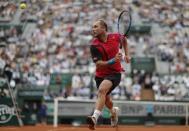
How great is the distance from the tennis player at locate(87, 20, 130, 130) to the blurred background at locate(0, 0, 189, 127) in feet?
25.1

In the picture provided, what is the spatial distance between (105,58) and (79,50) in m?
16.9

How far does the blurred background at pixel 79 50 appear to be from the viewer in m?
24.6

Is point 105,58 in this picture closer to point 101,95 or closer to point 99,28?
point 99,28

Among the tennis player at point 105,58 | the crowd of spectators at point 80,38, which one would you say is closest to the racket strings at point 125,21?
the tennis player at point 105,58

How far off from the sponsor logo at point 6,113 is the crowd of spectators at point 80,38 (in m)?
5.78

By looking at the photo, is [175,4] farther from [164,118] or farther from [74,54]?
[164,118]

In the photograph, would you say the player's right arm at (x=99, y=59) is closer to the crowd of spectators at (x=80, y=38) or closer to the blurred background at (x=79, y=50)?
the blurred background at (x=79, y=50)

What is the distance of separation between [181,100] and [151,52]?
6571 mm

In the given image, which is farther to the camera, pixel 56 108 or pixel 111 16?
pixel 111 16

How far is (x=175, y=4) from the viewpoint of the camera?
3347 cm

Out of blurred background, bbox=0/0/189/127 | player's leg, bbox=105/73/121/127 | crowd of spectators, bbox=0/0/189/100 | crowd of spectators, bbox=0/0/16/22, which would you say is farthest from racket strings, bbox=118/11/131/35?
crowd of spectators, bbox=0/0/16/22

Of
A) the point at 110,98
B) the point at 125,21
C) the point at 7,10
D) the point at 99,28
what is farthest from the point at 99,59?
the point at 7,10

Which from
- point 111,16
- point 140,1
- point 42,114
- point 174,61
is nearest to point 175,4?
point 140,1

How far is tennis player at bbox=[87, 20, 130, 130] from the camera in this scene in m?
11.8
